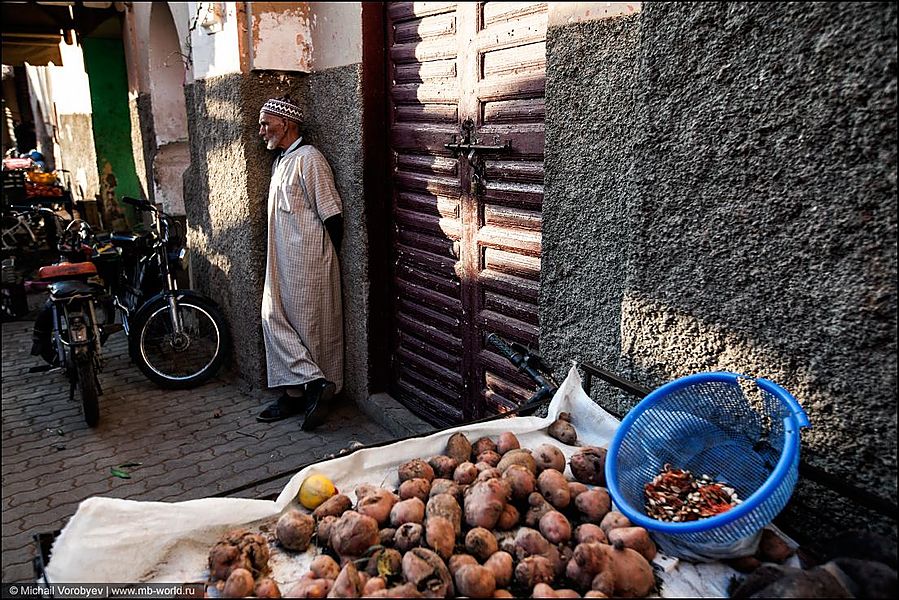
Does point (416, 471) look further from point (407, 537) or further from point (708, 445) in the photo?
point (708, 445)

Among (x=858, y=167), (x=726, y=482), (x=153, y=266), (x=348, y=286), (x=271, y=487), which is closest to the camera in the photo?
(x=858, y=167)

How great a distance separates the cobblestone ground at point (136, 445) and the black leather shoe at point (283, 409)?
6cm

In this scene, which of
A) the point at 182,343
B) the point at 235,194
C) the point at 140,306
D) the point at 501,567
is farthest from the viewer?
the point at 140,306

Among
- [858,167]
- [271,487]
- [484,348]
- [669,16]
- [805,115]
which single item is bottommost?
[271,487]

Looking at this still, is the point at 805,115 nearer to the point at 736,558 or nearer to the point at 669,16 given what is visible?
the point at 669,16

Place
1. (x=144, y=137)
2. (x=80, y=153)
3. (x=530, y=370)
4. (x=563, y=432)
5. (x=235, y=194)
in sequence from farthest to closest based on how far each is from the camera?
(x=80, y=153) → (x=144, y=137) → (x=235, y=194) → (x=530, y=370) → (x=563, y=432)

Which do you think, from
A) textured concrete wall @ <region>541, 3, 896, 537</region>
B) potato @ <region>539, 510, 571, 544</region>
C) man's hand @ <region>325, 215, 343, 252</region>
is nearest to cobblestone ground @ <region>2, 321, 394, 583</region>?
man's hand @ <region>325, 215, 343, 252</region>

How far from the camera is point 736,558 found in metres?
1.50

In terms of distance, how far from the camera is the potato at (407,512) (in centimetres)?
169

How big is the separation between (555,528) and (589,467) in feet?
0.94

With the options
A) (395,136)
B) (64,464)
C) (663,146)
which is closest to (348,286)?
(395,136)

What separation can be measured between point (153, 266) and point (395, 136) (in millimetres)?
2726

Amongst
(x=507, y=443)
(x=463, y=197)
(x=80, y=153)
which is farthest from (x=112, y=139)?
(x=507, y=443)

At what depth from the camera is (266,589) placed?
57.6 inches
